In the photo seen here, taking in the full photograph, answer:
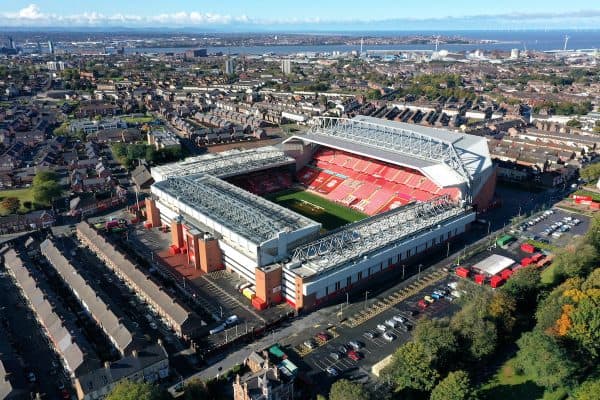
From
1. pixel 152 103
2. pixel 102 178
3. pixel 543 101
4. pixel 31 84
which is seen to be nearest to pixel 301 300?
pixel 102 178

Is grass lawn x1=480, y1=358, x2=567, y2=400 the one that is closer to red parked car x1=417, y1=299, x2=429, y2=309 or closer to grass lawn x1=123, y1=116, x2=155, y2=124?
red parked car x1=417, y1=299, x2=429, y2=309

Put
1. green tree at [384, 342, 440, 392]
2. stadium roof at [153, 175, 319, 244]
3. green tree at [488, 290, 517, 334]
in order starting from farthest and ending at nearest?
1. stadium roof at [153, 175, 319, 244]
2. green tree at [488, 290, 517, 334]
3. green tree at [384, 342, 440, 392]

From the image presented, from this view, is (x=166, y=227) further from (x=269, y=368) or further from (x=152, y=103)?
(x=152, y=103)

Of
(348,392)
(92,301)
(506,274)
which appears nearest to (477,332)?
(348,392)

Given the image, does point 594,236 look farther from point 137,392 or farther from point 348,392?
point 137,392

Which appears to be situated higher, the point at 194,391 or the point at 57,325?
the point at 57,325

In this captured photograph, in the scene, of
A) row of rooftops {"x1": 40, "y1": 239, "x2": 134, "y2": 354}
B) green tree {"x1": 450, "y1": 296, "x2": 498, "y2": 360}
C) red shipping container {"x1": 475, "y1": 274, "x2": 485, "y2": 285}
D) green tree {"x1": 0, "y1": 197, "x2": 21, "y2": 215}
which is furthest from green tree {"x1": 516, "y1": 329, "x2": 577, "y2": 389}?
green tree {"x1": 0, "y1": 197, "x2": 21, "y2": 215}
